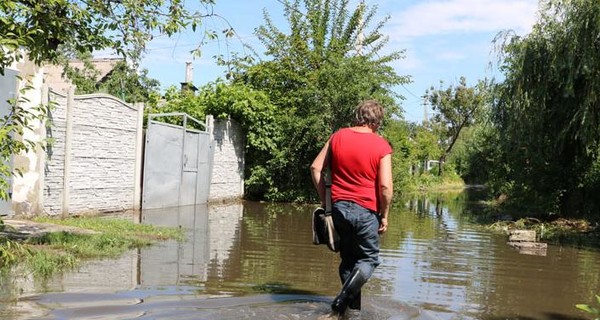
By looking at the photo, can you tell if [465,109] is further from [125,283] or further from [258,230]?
[125,283]

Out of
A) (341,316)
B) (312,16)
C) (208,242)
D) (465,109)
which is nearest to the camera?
(341,316)

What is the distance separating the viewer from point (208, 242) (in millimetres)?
9469

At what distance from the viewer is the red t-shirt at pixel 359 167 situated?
16.4 ft

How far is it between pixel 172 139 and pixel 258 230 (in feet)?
13.4

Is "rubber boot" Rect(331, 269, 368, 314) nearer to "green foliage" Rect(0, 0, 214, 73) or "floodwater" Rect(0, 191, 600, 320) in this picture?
"floodwater" Rect(0, 191, 600, 320)

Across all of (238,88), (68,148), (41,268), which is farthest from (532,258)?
(238,88)

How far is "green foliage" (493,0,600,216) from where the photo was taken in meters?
13.6

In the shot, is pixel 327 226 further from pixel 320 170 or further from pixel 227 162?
pixel 227 162

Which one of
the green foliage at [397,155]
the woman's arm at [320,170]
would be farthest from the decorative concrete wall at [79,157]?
the green foliage at [397,155]

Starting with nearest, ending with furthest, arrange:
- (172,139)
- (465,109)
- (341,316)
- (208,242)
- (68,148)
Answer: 1. (341,316)
2. (208,242)
3. (68,148)
4. (172,139)
5. (465,109)

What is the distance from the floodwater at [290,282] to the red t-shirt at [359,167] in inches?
42.5

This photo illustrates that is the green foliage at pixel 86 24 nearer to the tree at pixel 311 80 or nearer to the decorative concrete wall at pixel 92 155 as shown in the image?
the decorative concrete wall at pixel 92 155

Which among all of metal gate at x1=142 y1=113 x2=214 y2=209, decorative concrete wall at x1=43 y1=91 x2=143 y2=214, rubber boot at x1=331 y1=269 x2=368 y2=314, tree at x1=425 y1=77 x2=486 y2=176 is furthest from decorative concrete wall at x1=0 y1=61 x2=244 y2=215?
tree at x1=425 y1=77 x2=486 y2=176

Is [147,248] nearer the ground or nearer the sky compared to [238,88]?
nearer the ground
